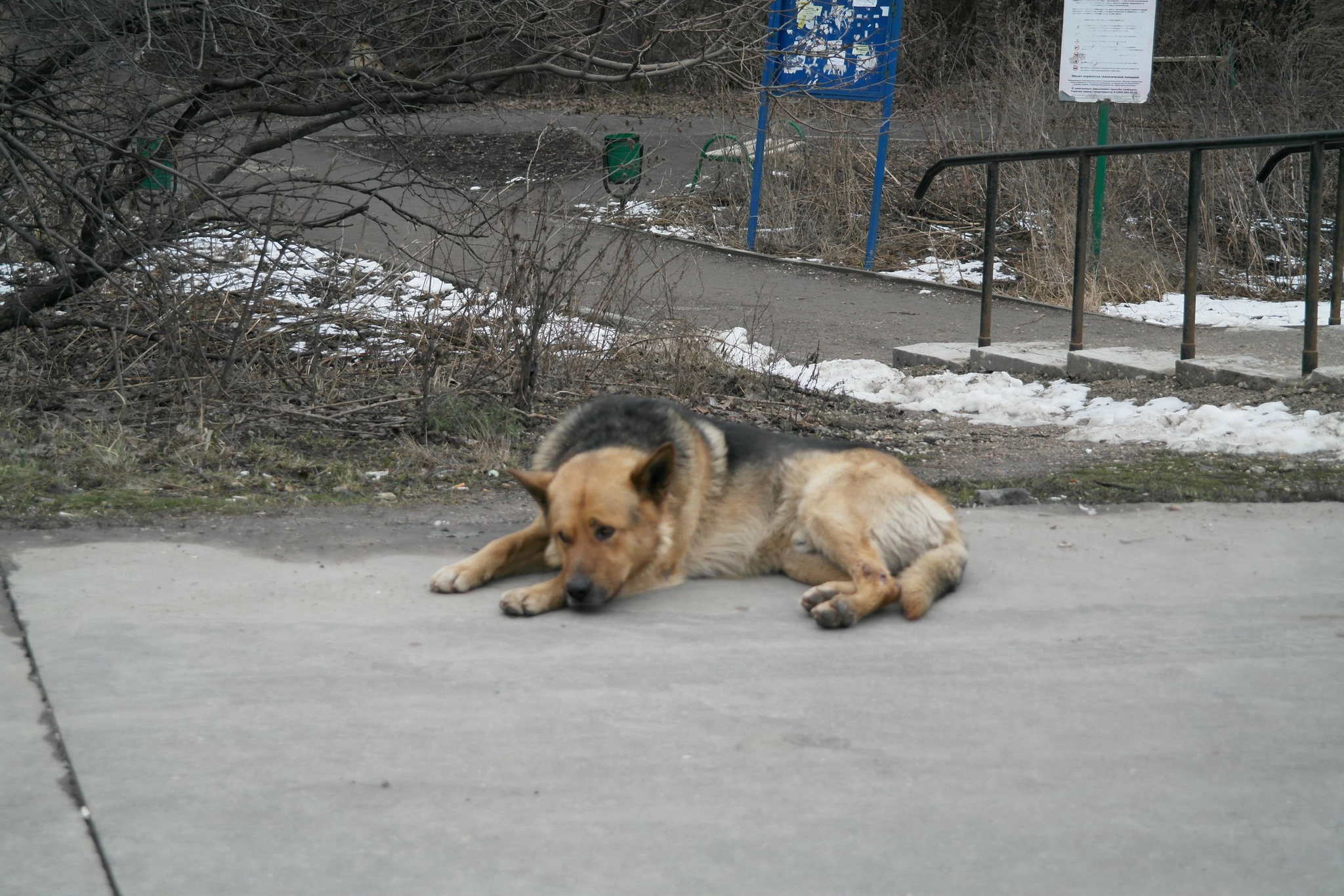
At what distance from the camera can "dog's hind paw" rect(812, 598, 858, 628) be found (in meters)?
3.91

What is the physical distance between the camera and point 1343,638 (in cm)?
382

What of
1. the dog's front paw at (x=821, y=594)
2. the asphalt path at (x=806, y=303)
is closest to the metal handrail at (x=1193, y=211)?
the asphalt path at (x=806, y=303)

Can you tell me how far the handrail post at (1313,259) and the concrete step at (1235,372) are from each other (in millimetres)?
151

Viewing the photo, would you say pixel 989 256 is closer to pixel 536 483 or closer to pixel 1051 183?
pixel 1051 183

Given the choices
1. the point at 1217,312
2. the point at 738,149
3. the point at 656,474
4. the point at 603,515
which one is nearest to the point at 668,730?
the point at 603,515

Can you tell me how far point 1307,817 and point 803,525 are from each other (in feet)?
6.59

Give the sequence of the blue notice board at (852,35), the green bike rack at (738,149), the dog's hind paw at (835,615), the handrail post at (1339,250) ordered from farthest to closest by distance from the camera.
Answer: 1. the green bike rack at (738,149)
2. the blue notice board at (852,35)
3. the handrail post at (1339,250)
4. the dog's hind paw at (835,615)

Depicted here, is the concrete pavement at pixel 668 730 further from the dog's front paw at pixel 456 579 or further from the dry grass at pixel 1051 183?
the dry grass at pixel 1051 183

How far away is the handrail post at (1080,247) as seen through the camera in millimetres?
8414

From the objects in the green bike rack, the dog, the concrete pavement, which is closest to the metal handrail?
the concrete pavement

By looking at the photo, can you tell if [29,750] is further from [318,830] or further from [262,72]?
[262,72]

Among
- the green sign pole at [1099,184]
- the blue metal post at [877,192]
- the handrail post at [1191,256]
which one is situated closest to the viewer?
the handrail post at [1191,256]

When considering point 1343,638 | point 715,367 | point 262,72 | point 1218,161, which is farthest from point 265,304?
point 1218,161

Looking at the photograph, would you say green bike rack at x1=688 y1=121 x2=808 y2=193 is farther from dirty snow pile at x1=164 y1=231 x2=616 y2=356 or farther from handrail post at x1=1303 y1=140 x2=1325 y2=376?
handrail post at x1=1303 y1=140 x2=1325 y2=376
